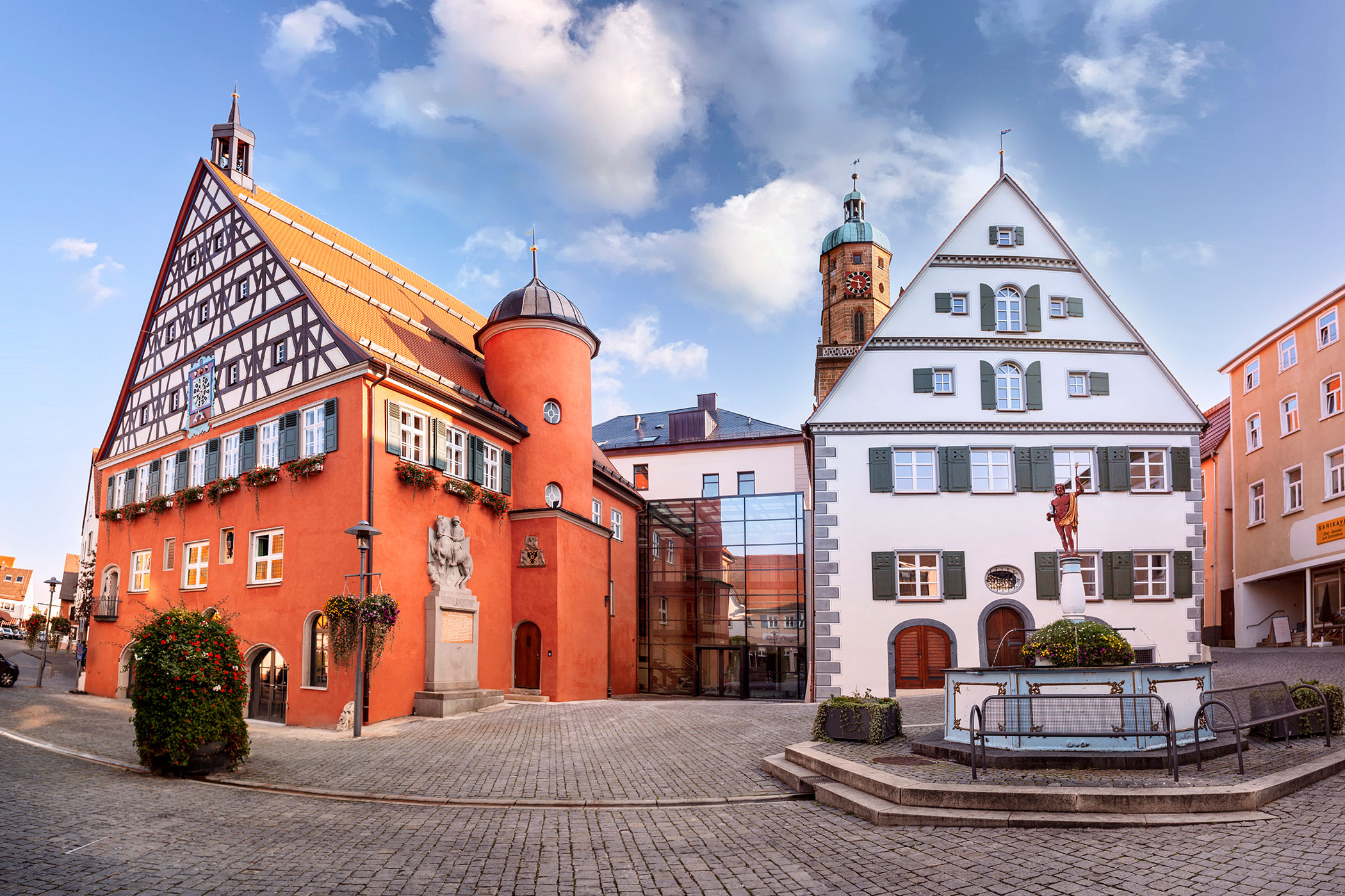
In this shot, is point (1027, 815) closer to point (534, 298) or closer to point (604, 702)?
point (604, 702)

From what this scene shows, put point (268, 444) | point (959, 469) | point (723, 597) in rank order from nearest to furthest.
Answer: point (268, 444), point (959, 469), point (723, 597)

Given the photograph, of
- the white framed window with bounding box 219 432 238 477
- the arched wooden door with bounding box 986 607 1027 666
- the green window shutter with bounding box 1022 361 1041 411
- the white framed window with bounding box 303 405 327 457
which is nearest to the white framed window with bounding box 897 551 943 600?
the arched wooden door with bounding box 986 607 1027 666

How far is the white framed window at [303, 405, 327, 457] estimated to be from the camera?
22.0m

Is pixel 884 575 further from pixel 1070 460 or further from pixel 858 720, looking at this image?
pixel 858 720

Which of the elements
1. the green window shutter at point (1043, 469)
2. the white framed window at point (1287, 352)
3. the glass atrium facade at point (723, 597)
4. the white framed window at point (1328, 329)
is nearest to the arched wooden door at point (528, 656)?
the glass atrium facade at point (723, 597)

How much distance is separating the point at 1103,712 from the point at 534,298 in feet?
67.3

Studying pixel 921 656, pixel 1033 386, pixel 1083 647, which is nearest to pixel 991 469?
pixel 1033 386

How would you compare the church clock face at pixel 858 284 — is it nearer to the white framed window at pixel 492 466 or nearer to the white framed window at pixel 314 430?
the white framed window at pixel 492 466

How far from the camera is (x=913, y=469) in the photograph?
25.3 meters

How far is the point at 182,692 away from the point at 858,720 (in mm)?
9389

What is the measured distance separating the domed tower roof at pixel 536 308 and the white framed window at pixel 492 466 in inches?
160

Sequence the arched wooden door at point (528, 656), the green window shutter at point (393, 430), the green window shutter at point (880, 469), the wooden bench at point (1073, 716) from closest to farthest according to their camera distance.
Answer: the wooden bench at point (1073, 716) → the green window shutter at point (393, 430) → the green window shutter at point (880, 469) → the arched wooden door at point (528, 656)

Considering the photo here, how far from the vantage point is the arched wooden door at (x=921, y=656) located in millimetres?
24203

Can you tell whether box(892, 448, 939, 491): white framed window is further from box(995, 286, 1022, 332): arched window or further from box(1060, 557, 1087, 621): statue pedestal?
box(1060, 557, 1087, 621): statue pedestal
